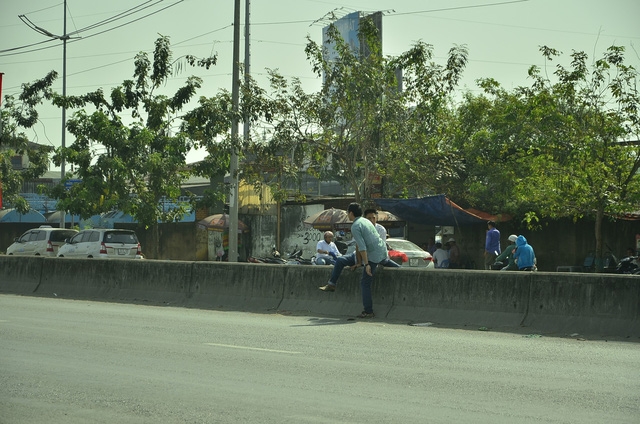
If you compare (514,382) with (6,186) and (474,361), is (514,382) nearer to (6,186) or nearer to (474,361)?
(474,361)

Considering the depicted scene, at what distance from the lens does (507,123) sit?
32.9 metres

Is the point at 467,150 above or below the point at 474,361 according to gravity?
above

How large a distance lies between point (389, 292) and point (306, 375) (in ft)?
21.4

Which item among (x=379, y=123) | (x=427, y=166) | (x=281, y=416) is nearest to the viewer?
(x=281, y=416)

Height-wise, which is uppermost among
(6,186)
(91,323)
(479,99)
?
(479,99)

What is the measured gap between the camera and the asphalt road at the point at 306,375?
6.74 m

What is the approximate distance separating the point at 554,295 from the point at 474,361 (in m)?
3.66

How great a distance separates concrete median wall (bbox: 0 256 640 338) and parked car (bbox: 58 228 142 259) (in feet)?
37.0

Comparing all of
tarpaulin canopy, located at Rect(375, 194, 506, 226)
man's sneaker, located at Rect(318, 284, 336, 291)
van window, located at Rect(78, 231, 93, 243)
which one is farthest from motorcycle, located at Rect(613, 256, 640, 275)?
van window, located at Rect(78, 231, 93, 243)

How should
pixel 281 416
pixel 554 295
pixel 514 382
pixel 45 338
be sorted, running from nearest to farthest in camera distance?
pixel 281 416 → pixel 514 382 → pixel 45 338 → pixel 554 295

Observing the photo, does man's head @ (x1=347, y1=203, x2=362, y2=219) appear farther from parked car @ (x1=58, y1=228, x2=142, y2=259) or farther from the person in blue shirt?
parked car @ (x1=58, y1=228, x2=142, y2=259)

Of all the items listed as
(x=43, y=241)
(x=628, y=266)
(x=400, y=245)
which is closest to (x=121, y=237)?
(x=43, y=241)

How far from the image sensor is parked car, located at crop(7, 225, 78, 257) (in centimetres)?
3625

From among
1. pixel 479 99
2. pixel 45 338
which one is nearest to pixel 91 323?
pixel 45 338
